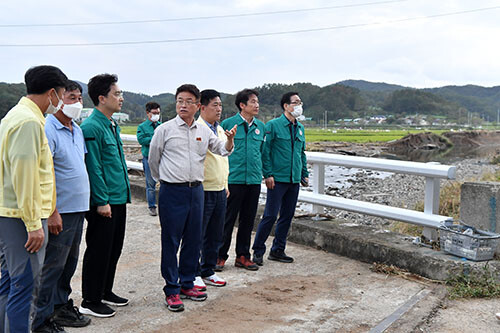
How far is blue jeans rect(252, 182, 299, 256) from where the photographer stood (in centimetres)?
600

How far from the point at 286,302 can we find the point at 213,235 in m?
1.05

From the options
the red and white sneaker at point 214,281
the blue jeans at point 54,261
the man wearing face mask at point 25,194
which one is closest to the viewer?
the man wearing face mask at point 25,194

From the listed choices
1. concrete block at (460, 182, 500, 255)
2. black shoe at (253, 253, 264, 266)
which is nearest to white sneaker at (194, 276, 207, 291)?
black shoe at (253, 253, 264, 266)

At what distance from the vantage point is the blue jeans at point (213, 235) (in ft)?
17.2

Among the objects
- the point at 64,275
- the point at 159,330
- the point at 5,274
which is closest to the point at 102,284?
the point at 64,275

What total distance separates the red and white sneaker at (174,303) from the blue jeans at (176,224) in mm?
35

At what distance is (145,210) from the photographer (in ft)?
29.2

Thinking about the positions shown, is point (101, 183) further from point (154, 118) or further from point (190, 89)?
point (154, 118)

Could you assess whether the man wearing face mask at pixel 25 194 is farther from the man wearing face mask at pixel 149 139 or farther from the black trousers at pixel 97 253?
the man wearing face mask at pixel 149 139

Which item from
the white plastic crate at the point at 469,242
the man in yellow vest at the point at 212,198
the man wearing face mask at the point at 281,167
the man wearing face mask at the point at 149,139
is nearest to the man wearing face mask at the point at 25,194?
the man in yellow vest at the point at 212,198

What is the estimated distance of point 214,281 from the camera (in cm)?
518

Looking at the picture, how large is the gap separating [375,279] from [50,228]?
326 cm

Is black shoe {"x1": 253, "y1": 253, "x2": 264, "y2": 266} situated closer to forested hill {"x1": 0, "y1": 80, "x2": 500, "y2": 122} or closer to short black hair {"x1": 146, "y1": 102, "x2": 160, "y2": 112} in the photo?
short black hair {"x1": 146, "y1": 102, "x2": 160, "y2": 112}

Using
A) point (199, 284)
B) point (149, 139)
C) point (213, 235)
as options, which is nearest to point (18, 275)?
point (199, 284)
